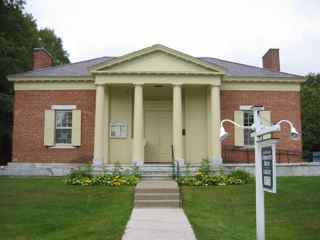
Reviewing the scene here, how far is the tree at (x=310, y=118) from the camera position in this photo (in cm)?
4147

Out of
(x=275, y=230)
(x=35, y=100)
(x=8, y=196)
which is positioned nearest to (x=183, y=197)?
(x=275, y=230)

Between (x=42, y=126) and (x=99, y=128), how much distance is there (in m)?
3.53

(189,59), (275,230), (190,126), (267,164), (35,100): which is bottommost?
(275,230)

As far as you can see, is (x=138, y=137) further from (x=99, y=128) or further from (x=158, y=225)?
(x=158, y=225)

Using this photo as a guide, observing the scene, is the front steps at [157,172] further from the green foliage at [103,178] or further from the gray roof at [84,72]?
A: the gray roof at [84,72]

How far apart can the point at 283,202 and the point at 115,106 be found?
35.1 ft

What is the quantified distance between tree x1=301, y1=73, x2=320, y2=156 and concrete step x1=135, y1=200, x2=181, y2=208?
32.5m

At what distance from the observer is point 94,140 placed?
19.1m

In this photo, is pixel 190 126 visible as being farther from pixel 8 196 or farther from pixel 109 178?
pixel 8 196

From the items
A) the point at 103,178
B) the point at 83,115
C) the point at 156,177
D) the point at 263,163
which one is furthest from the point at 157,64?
the point at 263,163

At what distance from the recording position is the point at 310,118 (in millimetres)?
42406

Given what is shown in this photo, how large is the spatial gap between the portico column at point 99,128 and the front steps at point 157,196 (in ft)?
16.6

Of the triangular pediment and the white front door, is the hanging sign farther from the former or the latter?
the white front door

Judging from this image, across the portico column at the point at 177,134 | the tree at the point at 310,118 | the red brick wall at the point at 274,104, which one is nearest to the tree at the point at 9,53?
the portico column at the point at 177,134
